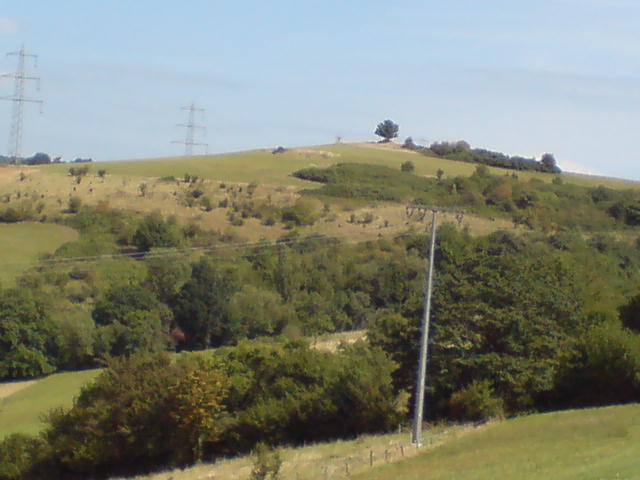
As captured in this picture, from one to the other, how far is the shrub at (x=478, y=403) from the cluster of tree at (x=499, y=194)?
5711 centimetres

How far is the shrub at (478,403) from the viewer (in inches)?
1508

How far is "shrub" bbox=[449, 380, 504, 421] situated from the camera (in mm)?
38312

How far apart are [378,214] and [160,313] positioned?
34.4m

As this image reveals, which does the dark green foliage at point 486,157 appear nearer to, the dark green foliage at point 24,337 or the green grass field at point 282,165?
the green grass field at point 282,165

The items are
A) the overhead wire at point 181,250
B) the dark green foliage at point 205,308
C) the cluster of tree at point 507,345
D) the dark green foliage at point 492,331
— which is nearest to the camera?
the cluster of tree at point 507,345

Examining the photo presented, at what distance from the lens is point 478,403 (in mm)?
38312

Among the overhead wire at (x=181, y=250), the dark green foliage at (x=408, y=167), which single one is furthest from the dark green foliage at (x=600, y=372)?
the dark green foliage at (x=408, y=167)

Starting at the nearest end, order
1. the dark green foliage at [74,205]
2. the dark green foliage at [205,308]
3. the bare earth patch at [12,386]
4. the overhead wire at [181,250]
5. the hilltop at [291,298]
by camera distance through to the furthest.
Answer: the hilltop at [291,298] → the bare earth patch at [12,386] → the dark green foliage at [205,308] → the overhead wire at [181,250] → the dark green foliage at [74,205]

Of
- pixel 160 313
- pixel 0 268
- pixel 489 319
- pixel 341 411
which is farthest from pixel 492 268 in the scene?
pixel 0 268

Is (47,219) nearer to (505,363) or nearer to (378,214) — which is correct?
(378,214)

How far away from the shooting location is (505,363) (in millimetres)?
39688

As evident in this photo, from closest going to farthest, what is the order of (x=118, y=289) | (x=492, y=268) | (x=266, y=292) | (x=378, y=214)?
(x=492, y=268)
(x=118, y=289)
(x=266, y=292)
(x=378, y=214)

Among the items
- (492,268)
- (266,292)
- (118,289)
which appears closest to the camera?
(492,268)

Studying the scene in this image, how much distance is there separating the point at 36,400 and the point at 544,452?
37520mm
